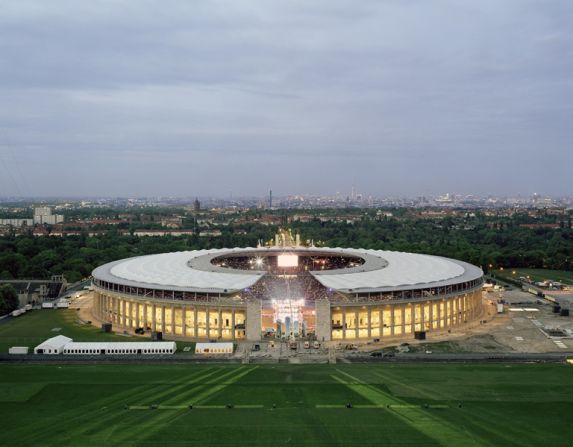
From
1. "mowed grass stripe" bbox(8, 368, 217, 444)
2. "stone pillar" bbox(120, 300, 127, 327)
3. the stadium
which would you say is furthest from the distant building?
"mowed grass stripe" bbox(8, 368, 217, 444)

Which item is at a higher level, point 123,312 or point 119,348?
point 123,312

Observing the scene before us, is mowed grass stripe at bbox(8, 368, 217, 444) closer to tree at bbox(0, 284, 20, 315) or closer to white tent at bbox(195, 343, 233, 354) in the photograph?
white tent at bbox(195, 343, 233, 354)

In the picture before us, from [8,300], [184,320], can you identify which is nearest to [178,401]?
[184,320]

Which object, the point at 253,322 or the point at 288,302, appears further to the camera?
the point at 288,302

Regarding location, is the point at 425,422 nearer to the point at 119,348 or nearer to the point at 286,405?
the point at 286,405

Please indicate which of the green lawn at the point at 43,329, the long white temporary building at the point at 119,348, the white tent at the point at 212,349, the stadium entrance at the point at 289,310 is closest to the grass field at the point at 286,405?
the long white temporary building at the point at 119,348

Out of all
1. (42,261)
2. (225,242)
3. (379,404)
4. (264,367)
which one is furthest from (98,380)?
(225,242)
